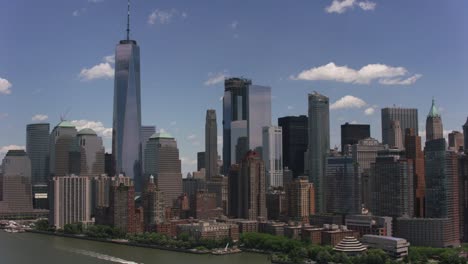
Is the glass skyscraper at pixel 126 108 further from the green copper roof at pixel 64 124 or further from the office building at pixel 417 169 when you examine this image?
the office building at pixel 417 169

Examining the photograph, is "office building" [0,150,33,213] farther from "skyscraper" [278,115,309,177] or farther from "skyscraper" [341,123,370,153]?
"skyscraper" [341,123,370,153]

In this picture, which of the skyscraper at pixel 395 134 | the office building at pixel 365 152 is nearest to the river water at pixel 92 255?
the office building at pixel 365 152

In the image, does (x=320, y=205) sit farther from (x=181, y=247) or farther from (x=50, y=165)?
(x=50, y=165)

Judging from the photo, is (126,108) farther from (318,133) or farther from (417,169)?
(417,169)

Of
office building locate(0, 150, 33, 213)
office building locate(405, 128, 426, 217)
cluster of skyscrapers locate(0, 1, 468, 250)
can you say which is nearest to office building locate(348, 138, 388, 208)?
cluster of skyscrapers locate(0, 1, 468, 250)

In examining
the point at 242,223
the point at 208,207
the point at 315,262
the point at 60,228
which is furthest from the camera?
the point at 208,207

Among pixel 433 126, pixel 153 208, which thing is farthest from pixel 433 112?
pixel 153 208

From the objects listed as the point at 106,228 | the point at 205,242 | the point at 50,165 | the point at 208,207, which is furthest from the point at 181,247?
the point at 50,165
